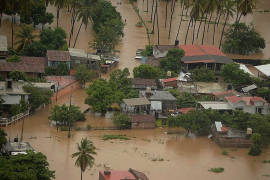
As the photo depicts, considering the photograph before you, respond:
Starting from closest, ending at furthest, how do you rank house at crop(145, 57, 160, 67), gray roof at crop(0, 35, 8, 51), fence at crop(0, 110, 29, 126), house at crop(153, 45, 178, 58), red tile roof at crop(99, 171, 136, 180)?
red tile roof at crop(99, 171, 136, 180) < fence at crop(0, 110, 29, 126) < gray roof at crop(0, 35, 8, 51) < house at crop(145, 57, 160, 67) < house at crop(153, 45, 178, 58)

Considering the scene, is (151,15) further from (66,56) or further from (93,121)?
(93,121)

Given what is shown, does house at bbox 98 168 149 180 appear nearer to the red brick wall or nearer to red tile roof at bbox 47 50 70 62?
the red brick wall

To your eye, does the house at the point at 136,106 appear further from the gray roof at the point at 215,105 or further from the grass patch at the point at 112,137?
the gray roof at the point at 215,105

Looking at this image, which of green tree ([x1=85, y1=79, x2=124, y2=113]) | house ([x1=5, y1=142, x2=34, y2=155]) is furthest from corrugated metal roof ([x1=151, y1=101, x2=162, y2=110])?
house ([x1=5, y1=142, x2=34, y2=155])

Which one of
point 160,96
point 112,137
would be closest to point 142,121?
point 112,137

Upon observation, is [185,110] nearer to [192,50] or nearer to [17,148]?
[192,50]

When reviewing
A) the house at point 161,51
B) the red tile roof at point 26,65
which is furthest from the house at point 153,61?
the red tile roof at point 26,65

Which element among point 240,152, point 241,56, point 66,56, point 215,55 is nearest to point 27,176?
point 240,152
